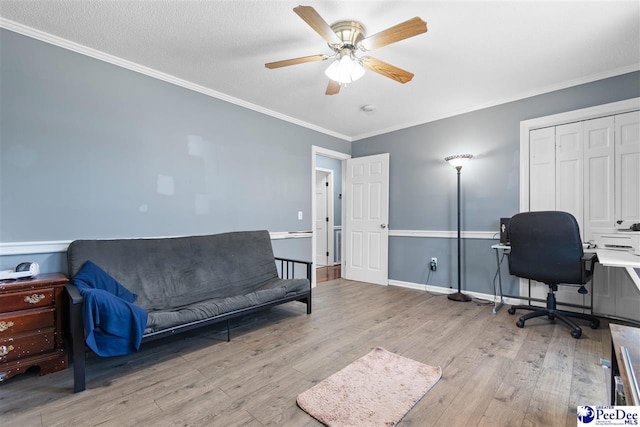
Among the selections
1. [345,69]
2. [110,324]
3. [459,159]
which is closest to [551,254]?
[459,159]

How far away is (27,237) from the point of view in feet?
7.18

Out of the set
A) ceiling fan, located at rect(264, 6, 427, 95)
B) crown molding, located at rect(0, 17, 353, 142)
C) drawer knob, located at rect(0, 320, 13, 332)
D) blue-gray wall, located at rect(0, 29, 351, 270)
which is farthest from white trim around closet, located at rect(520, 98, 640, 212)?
drawer knob, located at rect(0, 320, 13, 332)

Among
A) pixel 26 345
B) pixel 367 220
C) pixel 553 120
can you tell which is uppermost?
pixel 553 120

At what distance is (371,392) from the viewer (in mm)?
1739

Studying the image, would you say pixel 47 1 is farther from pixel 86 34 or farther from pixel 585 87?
pixel 585 87

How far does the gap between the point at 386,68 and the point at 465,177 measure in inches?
88.2

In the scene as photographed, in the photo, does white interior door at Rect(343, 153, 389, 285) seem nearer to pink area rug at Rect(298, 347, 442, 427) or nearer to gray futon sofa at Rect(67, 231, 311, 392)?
gray futon sofa at Rect(67, 231, 311, 392)

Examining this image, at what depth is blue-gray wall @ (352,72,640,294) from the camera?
3.24m

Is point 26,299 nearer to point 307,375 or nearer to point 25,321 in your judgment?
point 25,321

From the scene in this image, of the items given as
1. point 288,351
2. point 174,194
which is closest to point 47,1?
point 174,194

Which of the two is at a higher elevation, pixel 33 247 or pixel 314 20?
pixel 314 20

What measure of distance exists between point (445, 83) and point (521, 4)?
113 cm

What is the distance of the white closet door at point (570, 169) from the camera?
3.08m

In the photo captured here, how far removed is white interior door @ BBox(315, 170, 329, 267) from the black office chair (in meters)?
4.01
